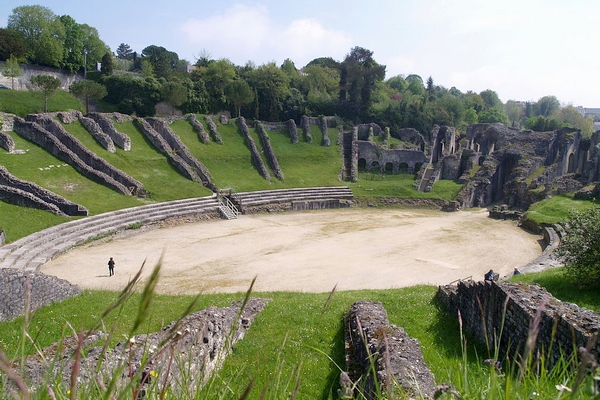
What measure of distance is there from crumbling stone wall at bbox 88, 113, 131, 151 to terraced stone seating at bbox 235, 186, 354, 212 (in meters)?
9.98

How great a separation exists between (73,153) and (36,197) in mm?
7473

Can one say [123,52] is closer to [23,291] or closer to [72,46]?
[72,46]

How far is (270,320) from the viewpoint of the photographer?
13.1m

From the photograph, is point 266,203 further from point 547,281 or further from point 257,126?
point 547,281

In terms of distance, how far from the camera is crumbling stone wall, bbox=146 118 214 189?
37916 millimetres

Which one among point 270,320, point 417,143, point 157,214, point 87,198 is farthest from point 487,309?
point 417,143

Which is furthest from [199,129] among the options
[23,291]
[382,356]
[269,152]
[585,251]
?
[382,356]

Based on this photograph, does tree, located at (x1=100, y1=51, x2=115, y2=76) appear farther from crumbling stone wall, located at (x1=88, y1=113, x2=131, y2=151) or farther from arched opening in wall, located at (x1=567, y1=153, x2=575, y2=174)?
arched opening in wall, located at (x1=567, y1=153, x2=575, y2=174)

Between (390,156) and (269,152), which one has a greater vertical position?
(269,152)

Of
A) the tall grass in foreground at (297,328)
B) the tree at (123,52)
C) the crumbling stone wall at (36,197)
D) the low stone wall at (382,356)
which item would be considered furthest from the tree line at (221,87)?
the tree at (123,52)

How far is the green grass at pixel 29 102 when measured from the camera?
4675 cm

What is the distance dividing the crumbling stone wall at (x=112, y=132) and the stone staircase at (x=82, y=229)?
8934mm

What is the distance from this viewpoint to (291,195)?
3834 centimetres

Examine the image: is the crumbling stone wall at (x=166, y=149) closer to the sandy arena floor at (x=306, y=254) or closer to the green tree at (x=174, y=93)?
the sandy arena floor at (x=306, y=254)
